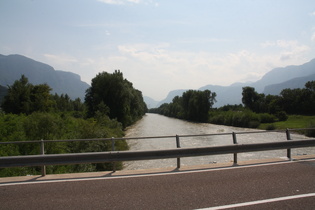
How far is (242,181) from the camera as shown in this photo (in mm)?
6320

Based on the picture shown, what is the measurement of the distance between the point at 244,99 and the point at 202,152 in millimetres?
106992

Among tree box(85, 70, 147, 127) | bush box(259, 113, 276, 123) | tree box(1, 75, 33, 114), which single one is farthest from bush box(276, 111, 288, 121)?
tree box(1, 75, 33, 114)

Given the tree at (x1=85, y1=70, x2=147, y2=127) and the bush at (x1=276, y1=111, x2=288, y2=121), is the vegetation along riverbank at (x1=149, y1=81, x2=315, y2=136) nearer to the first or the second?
the bush at (x1=276, y1=111, x2=288, y2=121)

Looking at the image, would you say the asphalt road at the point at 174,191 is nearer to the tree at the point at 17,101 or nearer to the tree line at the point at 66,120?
the tree line at the point at 66,120

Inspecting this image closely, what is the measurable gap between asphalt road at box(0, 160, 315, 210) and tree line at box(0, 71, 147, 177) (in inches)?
289

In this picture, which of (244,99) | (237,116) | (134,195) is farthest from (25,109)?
(244,99)

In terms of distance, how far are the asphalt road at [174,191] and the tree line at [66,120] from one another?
7.33 meters

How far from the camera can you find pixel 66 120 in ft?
112

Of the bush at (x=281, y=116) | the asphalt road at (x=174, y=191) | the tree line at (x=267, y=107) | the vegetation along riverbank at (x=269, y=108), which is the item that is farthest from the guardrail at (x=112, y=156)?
the bush at (x=281, y=116)

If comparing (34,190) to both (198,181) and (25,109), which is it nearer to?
(198,181)

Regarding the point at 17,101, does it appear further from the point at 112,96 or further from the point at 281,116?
the point at 281,116

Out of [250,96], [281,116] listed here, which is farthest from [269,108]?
[250,96]

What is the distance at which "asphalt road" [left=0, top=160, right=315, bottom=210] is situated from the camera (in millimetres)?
4848

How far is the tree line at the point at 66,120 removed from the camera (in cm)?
1648
